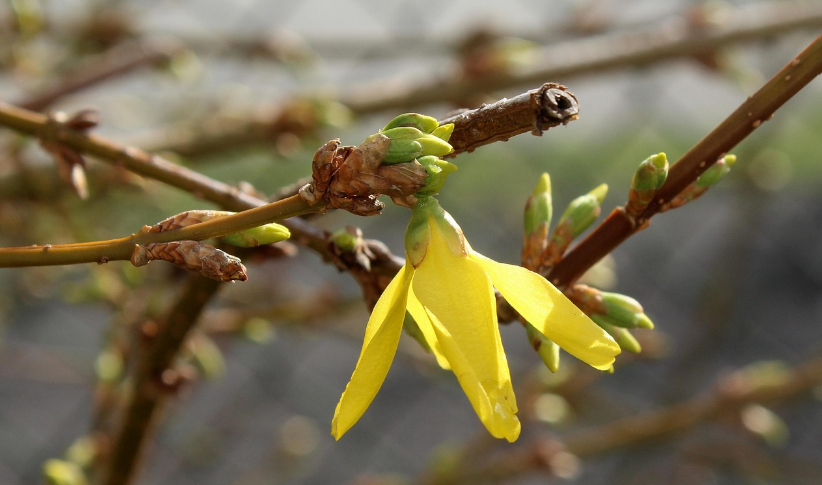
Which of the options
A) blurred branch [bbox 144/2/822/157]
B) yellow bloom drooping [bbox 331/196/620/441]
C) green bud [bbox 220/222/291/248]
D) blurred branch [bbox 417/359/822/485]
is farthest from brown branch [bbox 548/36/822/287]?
blurred branch [bbox 144/2/822/157]

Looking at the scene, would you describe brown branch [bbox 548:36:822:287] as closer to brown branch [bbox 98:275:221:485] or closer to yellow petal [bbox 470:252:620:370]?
yellow petal [bbox 470:252:620:370]

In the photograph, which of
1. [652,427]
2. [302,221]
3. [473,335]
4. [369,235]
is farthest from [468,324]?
[369,235]

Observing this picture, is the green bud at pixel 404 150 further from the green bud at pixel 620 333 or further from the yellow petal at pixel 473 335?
the green bud at pixel 620 333

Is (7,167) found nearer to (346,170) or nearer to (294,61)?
(294,61)

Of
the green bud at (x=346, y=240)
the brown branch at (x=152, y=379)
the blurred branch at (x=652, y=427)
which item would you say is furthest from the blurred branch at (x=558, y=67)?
the green bud at (x=346, y=240)

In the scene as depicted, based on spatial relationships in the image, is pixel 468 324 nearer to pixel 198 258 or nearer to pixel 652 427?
pixel 198 258

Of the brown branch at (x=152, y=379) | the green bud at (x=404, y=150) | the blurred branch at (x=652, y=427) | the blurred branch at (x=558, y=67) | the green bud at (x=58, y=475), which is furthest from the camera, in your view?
the blurred branch at (x=558, y=67)

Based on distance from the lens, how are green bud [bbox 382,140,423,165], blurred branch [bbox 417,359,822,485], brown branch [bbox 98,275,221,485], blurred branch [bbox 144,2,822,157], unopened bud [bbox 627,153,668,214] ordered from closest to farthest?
green bud [bbox 382,140,423,165] < unopened bud [bbox 627,153,668,214] < brown branch [bbox 98,275,221,485] < blurred branch [bbox 417,359,822,485] < blurred branch [bbox 144,2,822,157]
